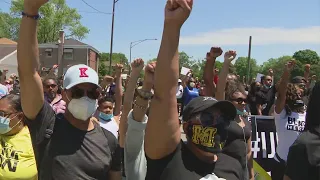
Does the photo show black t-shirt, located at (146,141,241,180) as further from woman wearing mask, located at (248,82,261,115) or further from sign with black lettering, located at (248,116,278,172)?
woman wearing mask, located at (248,82,261,115)

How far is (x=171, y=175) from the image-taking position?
6.48 ft

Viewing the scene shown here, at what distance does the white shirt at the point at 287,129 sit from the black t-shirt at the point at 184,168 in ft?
10.2

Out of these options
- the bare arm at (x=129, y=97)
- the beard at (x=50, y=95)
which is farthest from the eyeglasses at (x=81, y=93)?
the beard at (x=50, y=95)

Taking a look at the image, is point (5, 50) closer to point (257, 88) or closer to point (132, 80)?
point (257, 88)

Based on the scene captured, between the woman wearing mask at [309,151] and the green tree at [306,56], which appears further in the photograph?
the green tree at [306,56]

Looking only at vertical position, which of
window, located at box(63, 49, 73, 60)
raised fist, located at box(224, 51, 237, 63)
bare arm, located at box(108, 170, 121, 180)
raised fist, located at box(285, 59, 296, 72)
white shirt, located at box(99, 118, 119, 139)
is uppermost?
window, located at box(63, 49, 73, 60)

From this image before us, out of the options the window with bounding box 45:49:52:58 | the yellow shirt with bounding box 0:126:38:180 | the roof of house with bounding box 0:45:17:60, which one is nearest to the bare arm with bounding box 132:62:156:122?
the yellow shirt with bounding box 0:126:38:180

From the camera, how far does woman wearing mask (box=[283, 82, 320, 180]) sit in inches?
90.0

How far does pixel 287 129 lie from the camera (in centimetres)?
517

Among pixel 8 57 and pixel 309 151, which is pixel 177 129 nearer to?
pixel 309 151

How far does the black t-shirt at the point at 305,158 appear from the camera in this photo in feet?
7.48

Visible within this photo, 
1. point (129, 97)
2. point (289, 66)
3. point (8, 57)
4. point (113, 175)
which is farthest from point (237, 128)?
point (8, 57)

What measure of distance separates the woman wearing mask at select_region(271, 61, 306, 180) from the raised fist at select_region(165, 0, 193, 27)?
3.76 m

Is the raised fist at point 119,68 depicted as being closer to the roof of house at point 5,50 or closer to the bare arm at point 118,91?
the bare arm at point 118,91
